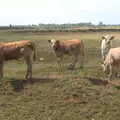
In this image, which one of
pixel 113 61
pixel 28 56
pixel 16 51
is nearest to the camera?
pixel 113 61

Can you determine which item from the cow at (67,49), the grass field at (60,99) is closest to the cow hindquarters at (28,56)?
the grass field at (60,99)

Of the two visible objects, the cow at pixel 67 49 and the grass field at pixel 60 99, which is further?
the cow at pixel 67 49

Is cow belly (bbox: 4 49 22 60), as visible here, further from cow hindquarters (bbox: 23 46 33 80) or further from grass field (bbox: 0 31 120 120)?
grass field (bbox: 0 31 120 120)

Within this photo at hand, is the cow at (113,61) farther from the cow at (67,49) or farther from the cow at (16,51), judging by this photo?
the cow at (67,49)

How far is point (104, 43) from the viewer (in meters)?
21.5

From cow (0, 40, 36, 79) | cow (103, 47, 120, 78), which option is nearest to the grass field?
cow (103, 47, 120, 78)

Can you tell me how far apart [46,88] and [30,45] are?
8.65ft

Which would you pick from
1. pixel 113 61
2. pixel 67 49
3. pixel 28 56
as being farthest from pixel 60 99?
pixel 67 49

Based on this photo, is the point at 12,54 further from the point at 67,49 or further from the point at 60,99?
the point at 67,49

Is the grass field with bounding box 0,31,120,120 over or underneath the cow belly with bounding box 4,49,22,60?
underneath

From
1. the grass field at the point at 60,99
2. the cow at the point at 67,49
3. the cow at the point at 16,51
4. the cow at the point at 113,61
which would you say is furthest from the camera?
the cow at the point at 67,49

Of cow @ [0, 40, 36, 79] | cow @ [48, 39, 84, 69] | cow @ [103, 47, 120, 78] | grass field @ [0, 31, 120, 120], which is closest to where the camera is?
grass field @ [0, 31, 120, 120]

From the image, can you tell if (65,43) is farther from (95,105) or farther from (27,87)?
(95,105)

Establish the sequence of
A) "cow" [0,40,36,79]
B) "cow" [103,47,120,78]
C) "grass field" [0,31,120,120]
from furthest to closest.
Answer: "cow" [0,40,36,79] → "cow" [103,47,120,78] → "grass field" [0,31,120,120]
